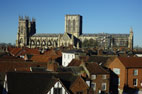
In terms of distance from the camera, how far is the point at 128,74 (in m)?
43.6

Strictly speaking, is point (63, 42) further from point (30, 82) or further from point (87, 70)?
point (30, 82)

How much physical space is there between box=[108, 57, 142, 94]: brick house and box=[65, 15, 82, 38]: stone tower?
134518 millimetres

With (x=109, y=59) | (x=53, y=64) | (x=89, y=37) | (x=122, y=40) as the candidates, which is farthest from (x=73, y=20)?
(x=53, y=64)

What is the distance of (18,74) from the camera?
28203 millimetres

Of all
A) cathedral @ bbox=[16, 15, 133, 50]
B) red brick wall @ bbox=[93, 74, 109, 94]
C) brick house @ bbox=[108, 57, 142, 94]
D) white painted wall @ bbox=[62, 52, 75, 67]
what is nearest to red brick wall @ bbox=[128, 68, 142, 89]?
brick house @ bbox=[108, 57, 142, 94]

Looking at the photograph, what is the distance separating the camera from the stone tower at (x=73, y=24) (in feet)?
594

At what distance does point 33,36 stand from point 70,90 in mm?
163596

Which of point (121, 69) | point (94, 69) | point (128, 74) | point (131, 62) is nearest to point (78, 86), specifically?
point (94, 69)

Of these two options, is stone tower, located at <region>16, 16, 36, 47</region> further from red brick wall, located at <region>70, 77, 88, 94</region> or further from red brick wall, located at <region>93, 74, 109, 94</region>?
red brick wall, located at <region>70, 77, 88, 94</region>

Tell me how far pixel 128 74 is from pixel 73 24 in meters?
141

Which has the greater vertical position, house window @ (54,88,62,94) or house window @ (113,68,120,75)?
house window @ (54,88,62,94)

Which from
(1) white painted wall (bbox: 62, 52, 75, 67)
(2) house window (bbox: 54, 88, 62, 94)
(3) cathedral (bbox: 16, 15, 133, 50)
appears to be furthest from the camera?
(3) cathedral (bbox: 16, 15, 133, 50)

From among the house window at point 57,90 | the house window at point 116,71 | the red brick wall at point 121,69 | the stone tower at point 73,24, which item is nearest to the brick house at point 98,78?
the red brick wall at point 121,69

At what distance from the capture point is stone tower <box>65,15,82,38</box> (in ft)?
594
